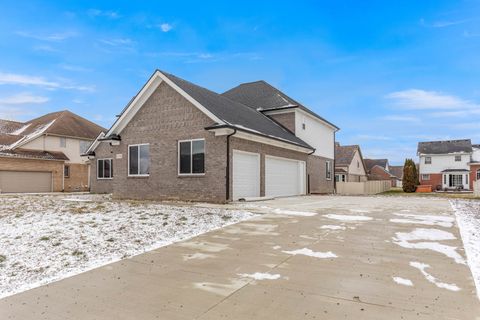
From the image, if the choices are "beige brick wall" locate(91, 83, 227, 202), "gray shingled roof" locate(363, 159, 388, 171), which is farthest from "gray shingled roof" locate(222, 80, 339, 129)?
"gray shingled roof" locate(363, 159, 388, 171)

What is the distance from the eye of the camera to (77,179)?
110 feet

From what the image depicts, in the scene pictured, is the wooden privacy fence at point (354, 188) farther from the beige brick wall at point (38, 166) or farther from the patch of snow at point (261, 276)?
the beige brick wall at point (38, 166)

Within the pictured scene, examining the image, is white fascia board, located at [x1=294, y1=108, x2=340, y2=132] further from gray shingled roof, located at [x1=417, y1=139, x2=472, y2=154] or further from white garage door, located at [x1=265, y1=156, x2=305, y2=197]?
gray shingled roof, located at [x1=417, y1=139, x2=472, y2=154]

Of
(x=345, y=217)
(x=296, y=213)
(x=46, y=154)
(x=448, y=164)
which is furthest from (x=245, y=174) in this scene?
(x=448, y=164)

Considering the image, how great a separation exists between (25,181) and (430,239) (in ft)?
105

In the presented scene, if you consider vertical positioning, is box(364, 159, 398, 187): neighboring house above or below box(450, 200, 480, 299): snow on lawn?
above

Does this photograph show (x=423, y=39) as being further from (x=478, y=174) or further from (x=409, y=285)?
(x=478, y=174)

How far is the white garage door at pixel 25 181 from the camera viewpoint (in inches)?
1098

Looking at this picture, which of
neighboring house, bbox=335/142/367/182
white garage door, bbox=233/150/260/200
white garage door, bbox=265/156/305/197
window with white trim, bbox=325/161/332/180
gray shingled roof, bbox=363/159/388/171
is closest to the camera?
white garage door, bbox=233/150/260/200

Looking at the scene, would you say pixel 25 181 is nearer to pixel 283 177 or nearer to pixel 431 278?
pixel 283 177

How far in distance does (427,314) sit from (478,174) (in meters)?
48.8

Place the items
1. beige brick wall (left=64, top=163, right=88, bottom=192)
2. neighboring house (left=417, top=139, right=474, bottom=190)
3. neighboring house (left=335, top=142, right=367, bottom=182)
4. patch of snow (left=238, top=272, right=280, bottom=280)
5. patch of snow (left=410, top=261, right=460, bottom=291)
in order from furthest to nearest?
neighboring house (left=417, top=139, right=474, bottom=190), neighboring house (left=335, top=142, right=367, bottom=182), beige brick wall (left=64, top=163, right=88, bottom=192), patch of snow (left=238, top=272, right=280, bottom=280), patch of snow (left=410, top=261, right=460, bottom=291)

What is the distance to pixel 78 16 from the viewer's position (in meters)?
15.8

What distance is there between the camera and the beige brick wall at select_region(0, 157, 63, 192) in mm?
27891
